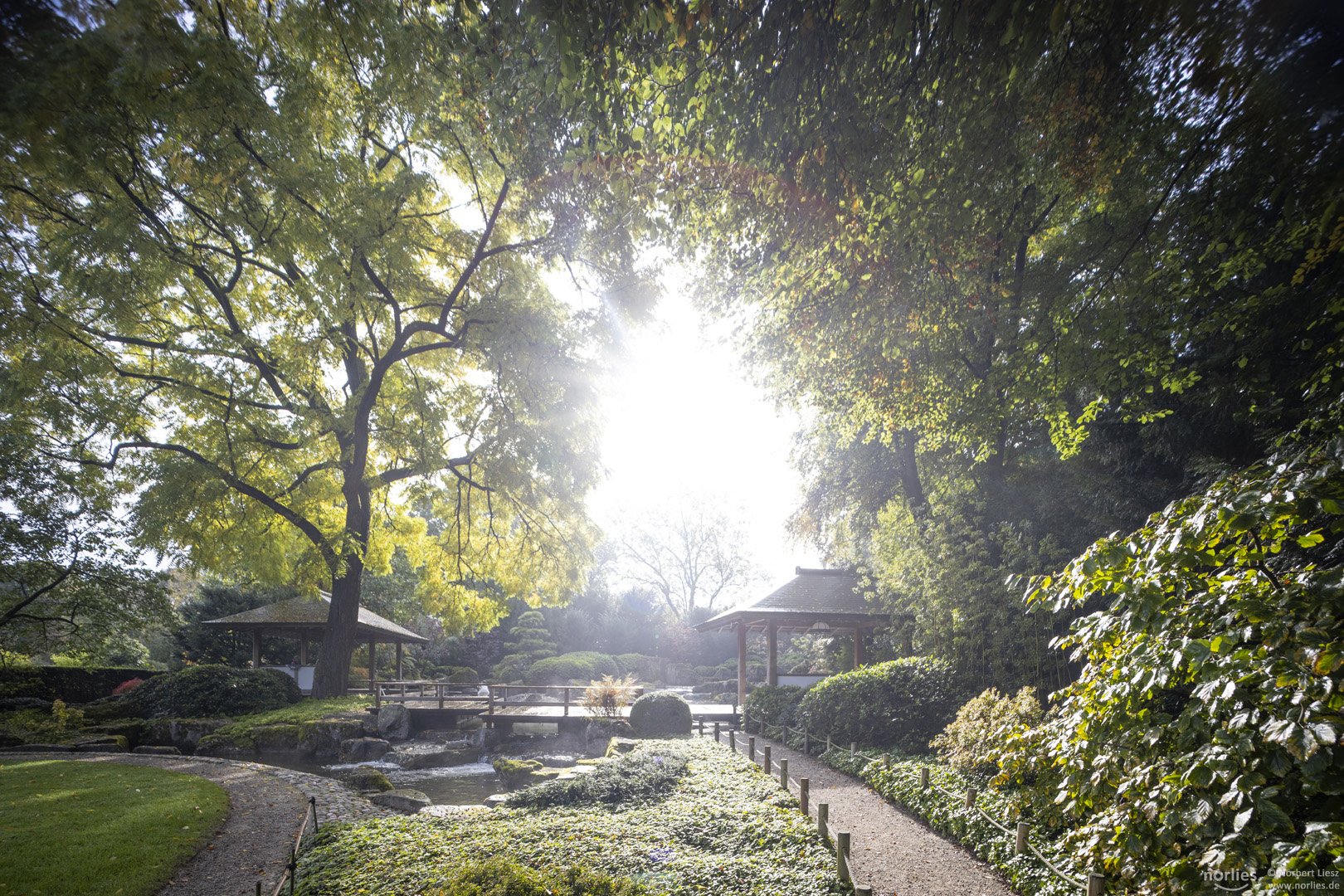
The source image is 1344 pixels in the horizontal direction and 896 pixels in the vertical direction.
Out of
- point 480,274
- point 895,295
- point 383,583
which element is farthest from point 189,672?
point 895,295

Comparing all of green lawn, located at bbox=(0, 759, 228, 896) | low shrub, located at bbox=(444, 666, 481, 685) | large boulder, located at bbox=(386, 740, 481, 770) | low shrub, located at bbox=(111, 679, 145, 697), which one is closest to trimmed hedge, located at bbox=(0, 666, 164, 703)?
low shrub, located at bbox=(111, 679, 145, 697)

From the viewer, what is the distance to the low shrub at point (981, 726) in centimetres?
751

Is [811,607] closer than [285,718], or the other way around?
[285,718]

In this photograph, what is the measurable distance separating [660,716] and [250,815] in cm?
1008

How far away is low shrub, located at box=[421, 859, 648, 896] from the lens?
4660mm

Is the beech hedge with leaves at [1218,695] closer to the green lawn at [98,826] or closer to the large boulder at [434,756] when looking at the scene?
the green lawn at [98,826]

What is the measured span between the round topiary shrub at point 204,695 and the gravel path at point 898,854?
15557mm

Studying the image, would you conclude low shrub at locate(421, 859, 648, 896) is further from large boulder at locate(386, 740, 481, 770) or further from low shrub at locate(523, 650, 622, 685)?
low shrub at locate(523, 650, 622, 685)

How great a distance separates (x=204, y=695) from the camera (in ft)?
52.6

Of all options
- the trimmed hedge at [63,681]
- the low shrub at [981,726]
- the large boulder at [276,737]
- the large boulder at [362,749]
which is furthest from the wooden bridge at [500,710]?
the low shrub at [981,726]

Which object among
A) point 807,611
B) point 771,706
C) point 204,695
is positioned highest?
point 807,611

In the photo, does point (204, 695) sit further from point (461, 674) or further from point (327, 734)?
point (461, 674)

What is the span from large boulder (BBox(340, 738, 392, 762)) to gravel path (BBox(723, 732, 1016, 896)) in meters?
11.2

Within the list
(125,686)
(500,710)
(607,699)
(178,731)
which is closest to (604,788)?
(607,699)
